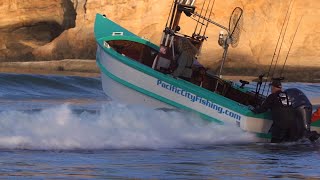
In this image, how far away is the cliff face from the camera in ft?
127

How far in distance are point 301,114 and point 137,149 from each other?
A: 270 cm

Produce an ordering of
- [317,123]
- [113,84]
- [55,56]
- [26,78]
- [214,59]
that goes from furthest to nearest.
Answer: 1. [55,56]
2. [214,59]
3. [26,78]
4. [113,84]
5. [317,123]

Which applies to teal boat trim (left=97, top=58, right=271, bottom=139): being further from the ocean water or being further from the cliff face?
the cliff face

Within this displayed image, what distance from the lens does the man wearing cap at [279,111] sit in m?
14.2

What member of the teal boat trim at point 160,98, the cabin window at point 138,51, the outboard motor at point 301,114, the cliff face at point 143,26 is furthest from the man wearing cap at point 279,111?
the cliff face at point 143,26

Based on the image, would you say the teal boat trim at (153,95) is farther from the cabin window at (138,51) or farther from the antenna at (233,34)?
the antenna at (233,34)

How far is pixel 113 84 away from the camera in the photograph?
16.4 meters

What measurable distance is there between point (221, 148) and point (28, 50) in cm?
3250

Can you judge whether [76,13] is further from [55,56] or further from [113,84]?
[113,84]

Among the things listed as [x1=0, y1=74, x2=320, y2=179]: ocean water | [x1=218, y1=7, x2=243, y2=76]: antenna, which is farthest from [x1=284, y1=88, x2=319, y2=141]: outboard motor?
[x1=218, y1=7, x2=243, y2=76]: antenna

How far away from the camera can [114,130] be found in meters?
14.4

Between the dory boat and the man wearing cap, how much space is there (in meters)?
0.26

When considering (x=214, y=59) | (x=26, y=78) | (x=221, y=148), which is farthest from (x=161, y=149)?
(x=214, y=59)

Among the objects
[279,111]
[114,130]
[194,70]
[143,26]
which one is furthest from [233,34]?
[143,26]
